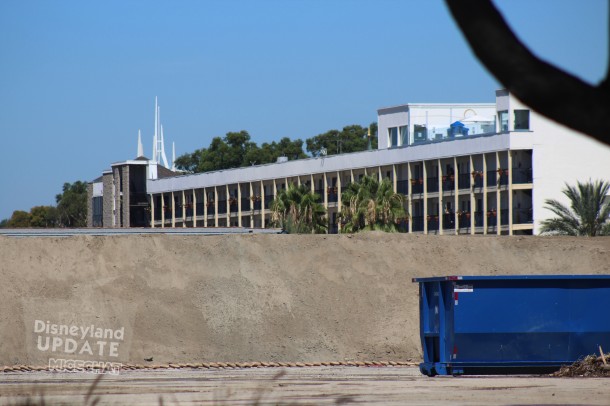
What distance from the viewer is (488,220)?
73375 millimetres

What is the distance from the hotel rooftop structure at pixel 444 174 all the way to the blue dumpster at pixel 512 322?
44.6m

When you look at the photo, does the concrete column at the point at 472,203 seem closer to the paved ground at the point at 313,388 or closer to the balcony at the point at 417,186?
the balcony at the point at 417,186

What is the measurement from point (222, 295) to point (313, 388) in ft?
37.2

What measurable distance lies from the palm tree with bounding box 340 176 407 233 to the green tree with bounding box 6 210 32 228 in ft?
266

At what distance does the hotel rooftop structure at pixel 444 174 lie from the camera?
71562 mm

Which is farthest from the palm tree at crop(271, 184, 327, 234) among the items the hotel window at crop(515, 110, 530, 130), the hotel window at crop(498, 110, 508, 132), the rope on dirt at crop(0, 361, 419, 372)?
the rope on dirt at crop(0, 361, 419, 372)

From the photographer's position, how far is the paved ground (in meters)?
15.2

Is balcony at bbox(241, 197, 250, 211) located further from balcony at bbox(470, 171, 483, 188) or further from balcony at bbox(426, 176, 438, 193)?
balcony at bbox(470, 171, 483, 188)

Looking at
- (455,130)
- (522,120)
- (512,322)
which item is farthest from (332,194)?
(512,322)

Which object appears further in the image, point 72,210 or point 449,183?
point 72,210

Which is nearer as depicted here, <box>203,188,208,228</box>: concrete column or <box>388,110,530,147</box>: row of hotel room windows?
<box>388,110,530,147</box>: row of hotel room windows

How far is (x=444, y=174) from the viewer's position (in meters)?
77.5


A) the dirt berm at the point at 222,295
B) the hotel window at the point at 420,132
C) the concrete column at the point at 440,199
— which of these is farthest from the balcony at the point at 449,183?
the dirt berm at the point at 222,295

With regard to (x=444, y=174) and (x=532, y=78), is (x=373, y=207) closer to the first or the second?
(x=444, y=174)
